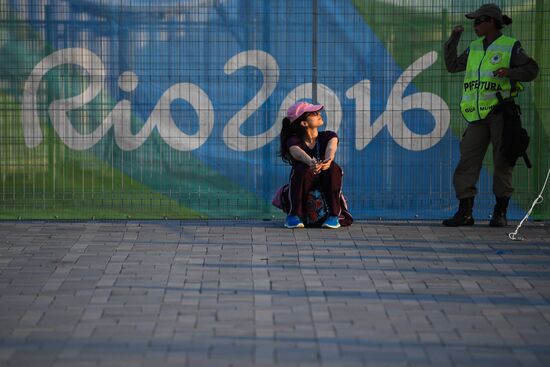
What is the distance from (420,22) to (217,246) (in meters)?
3.32

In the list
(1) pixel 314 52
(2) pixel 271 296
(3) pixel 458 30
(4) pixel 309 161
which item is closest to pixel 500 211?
(3) pixel 458 30

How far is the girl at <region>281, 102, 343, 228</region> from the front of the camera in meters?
11.2

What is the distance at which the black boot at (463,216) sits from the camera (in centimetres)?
1149

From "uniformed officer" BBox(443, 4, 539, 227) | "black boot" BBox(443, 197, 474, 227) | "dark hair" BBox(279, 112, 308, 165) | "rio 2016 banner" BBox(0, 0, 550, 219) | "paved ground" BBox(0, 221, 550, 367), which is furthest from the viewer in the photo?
"rio 2016 banner" BBox(0, 0, 550, 219)

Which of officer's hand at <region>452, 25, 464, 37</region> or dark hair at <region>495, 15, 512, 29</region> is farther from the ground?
dark hair at <region>495, 15, 512, 29</region>

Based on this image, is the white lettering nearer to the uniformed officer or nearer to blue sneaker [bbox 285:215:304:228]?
the uniformed officer

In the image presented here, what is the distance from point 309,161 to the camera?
11094mm

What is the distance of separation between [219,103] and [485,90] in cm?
256

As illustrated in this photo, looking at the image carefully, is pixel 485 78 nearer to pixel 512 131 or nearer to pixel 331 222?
pixel 512 131

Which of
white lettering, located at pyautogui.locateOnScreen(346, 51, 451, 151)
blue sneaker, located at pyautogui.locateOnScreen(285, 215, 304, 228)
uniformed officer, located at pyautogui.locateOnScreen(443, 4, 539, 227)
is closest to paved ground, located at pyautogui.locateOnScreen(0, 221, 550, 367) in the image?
blue sneaker, located at pyautogui.locateOnScreen(285, 215, 304, 228)

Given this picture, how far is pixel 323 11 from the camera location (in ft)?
38.7

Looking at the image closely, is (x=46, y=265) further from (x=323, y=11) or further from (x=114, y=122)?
(x=323, y=11)

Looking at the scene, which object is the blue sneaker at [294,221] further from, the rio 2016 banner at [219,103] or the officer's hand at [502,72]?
the officer's hand at [502,72]

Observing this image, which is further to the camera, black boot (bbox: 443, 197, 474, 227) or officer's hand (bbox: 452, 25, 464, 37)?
black boot (bbox: 443, 197, 474, 227)
